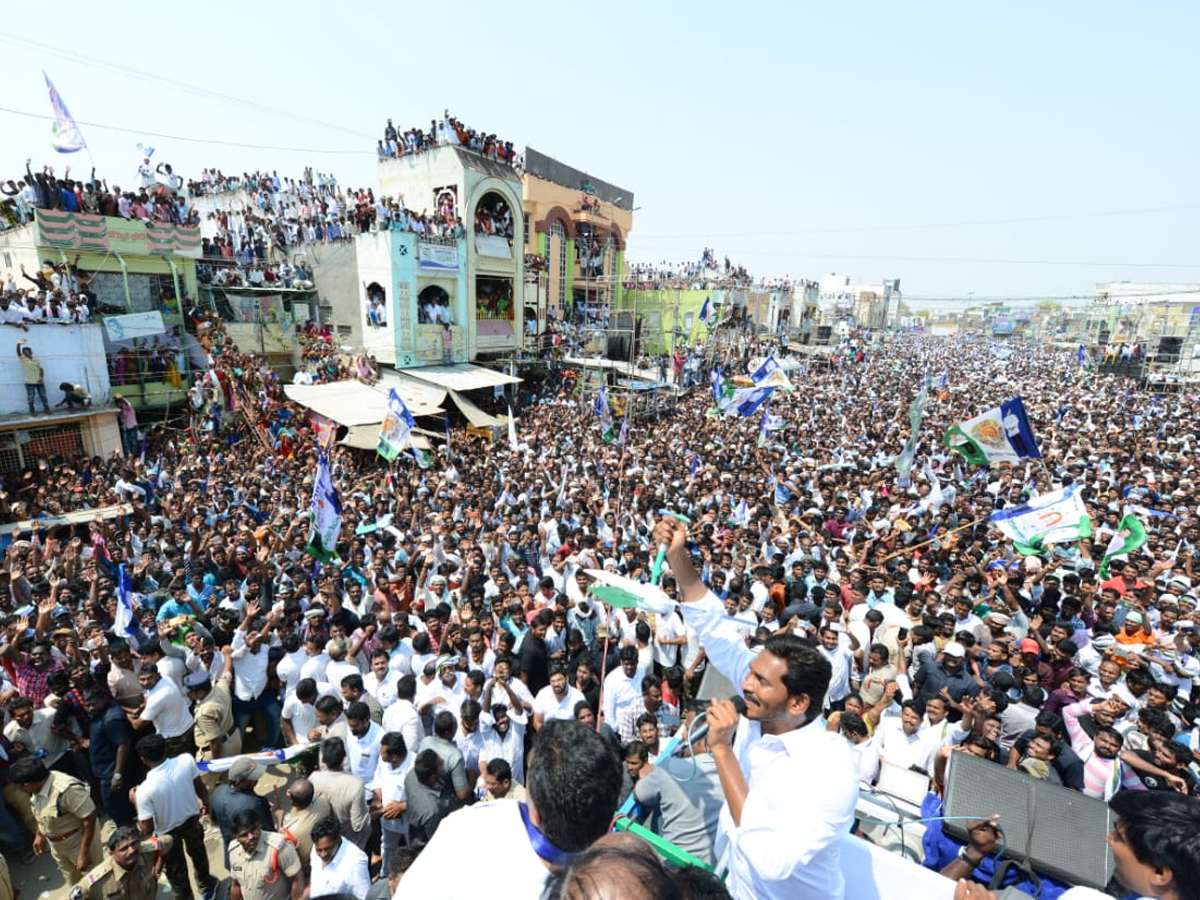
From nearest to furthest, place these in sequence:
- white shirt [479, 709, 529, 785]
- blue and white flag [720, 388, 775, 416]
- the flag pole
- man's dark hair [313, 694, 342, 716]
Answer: man's dark hair [313, 694, 342, 716], white shirt [479, 709, 529, 785], the flag pole, blue and white flag [720, 388, 775, 416]

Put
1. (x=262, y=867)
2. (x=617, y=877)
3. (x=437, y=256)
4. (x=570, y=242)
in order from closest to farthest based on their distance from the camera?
(x=617, y=877) < (x=262, y=867) < (x=437, y=256) < (x=570, y=242)

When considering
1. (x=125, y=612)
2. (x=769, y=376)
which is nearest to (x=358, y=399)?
(x=769, y=376)

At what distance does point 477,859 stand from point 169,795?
3.17m

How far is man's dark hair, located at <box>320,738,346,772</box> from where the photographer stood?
3.54 meters

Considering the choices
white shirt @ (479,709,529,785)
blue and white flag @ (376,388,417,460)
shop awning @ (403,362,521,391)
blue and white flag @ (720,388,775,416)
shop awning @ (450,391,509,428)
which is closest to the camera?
white shirt @ (479,709,529,785)

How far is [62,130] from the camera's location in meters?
13.7

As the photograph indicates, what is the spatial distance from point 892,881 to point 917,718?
252 centimetres

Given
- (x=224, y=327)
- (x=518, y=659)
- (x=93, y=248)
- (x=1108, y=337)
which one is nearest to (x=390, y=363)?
(x=224, y=327)

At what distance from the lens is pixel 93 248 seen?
14734 millimetres

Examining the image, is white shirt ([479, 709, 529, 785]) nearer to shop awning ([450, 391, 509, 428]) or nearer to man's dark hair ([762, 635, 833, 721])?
man's dark hair ([762, 635, 833, 721])

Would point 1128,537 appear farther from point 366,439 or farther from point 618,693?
point 366,439

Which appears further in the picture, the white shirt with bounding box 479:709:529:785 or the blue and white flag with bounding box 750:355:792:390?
the blue and white flag with bounding box 750:355:792:390

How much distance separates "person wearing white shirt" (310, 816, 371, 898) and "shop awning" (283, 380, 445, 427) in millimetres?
12768

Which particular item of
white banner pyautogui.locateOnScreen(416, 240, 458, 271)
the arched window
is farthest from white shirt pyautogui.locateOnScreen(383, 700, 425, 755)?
white banner pyautogui.locateOnScreen(416, 240, 458, 271)
